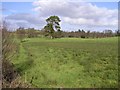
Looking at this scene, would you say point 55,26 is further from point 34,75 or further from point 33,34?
point 34,75

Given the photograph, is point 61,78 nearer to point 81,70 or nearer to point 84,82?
point 84,82

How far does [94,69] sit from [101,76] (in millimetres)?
2904

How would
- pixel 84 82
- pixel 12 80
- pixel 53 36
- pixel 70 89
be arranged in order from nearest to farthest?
pixel 12 80 < pixel 70 89 < pixel 84 82 < pixel 53 36

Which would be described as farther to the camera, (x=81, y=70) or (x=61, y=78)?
(x=81, y=70)

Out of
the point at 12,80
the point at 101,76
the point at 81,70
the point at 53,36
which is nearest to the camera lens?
the point at 12,80

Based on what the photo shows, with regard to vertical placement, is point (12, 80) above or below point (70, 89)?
above

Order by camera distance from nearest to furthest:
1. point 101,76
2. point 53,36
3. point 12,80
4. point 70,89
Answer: point 12,80
point 70,89
point 101,76
point 53,36

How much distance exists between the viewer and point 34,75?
19891 mm

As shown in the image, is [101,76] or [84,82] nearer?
[84,82]

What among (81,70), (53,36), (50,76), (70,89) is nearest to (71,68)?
(81,70)

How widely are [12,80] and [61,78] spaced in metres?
5.91

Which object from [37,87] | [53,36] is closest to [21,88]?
[37,87]

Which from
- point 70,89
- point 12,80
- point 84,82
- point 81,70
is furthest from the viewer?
point 81,70

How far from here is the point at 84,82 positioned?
58.6 ft
